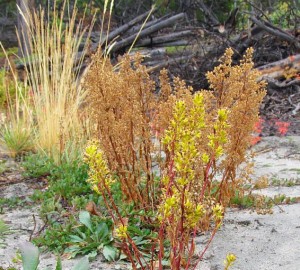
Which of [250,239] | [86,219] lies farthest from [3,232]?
[250,239]

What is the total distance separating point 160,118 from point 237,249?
91 cm

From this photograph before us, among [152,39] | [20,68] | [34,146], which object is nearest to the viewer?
[34,146]

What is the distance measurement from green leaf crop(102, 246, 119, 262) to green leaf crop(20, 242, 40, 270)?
0.72m

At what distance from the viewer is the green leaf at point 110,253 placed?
2750 millimetres

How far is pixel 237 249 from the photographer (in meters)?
2.79

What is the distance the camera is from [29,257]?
81.4 inches

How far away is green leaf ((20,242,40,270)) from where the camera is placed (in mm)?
2047

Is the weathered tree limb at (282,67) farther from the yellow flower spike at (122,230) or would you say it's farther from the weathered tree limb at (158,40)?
the yellow flower spike at (122,230)

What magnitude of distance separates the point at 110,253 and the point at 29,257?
756 mm

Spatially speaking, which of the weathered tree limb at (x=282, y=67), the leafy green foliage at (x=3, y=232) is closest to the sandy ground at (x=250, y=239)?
the leafy green foliage at (x=3, y=232)

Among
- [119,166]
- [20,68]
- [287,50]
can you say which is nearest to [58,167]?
[119,166]

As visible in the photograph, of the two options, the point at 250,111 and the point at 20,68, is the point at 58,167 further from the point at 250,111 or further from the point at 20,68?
the point at 20,68

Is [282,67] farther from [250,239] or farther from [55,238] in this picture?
[55,238]

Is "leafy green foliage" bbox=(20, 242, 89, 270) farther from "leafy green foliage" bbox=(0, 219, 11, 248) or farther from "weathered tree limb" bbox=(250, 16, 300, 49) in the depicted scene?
"weathered tree limb" bbox=(250, 16, 300, 49)
